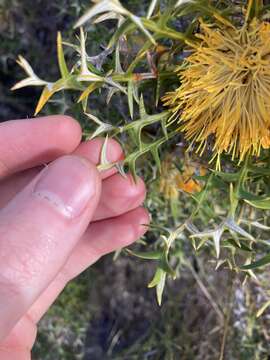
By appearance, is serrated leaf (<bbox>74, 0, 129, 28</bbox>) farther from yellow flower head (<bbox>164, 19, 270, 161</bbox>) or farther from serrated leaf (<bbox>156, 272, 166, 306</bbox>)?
serrated leaf (<bbox>156, 272, 166, 306</bbox>)

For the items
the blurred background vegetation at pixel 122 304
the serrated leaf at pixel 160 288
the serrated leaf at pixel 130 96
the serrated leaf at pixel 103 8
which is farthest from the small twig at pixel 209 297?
the serrated leaf at pixel 103 8

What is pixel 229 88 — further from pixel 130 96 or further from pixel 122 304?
pixel 122 304

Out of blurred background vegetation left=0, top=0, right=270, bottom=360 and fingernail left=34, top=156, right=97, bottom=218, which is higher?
fingernail left=34, top=156, right=97, bottom=218

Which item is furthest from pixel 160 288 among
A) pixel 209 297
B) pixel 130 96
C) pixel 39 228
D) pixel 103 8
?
Result: pixel 209 297

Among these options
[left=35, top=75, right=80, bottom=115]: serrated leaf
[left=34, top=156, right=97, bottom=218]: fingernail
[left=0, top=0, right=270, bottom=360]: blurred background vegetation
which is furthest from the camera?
[left=0, top=0, right=270, bottom=360]: blurred background vegetation

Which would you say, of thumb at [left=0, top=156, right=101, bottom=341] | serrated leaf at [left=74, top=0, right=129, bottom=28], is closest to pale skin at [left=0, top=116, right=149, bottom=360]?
thumb at [left=0, top=156, right=101, bottom=341]

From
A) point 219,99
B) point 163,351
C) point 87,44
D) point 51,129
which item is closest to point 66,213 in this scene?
point 51,129

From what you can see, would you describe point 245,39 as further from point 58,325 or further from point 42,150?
point 58,325

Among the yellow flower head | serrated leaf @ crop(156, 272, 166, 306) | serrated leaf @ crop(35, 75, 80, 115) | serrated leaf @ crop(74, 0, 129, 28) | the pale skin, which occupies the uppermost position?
serrated leaf @ crop(74, 0, 129, 28)
